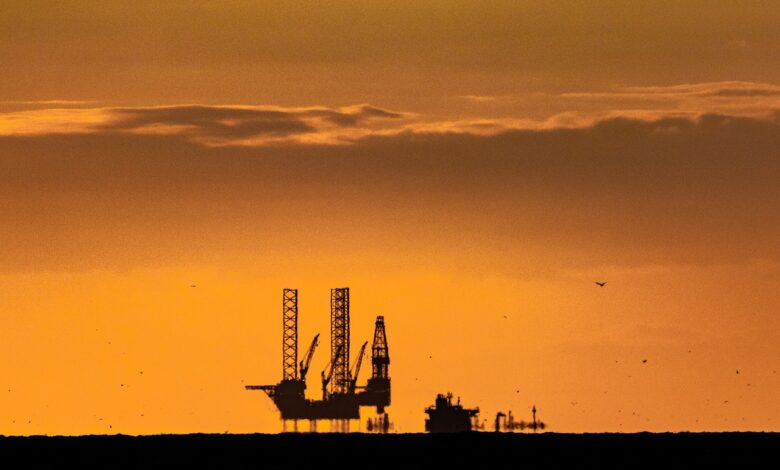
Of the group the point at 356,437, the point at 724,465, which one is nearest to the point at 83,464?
the point at 356,437

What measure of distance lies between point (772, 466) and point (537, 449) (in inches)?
501

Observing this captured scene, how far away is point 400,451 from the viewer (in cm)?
10306

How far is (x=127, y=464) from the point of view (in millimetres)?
96000

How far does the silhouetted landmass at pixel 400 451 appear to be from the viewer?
318 feet

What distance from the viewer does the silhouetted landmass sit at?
96.9 m

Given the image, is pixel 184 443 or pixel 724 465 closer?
pixel 724 465

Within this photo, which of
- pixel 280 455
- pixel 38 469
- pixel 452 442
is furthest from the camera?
pixel 452 442

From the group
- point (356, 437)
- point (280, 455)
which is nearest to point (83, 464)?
point (280, 455)

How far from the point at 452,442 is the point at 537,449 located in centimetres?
533

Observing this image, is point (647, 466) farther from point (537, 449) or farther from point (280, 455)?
point (280, 455)

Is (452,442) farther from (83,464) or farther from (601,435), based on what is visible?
(83,464)

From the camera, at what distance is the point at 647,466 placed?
9562cm

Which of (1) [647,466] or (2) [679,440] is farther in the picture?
(2) [679,440]

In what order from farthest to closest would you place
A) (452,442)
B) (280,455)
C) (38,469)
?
(452,442) < (280,455) < (38,469)
